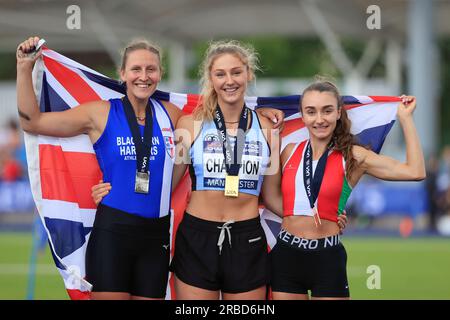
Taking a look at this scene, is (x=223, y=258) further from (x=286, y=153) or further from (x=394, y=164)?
(x=394, y=164)

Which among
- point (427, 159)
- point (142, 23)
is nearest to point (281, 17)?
point (142, 23)

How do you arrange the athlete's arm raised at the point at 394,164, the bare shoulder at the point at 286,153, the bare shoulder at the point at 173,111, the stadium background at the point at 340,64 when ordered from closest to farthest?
the athlete's arm raised at the point at 394,164 < the bare shoulder at the point at 286,153 < the bare shoulder at the point at 173,111 < the stadium background at the point at 340,64

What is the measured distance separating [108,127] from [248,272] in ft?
4.41

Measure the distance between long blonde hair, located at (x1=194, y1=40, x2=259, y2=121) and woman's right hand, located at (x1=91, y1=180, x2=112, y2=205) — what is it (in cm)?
76

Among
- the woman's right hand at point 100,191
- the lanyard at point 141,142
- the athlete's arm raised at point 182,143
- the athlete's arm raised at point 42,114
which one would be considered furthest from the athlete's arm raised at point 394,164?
the athlete's arm raised at point 42,114

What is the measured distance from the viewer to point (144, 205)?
5742 mm

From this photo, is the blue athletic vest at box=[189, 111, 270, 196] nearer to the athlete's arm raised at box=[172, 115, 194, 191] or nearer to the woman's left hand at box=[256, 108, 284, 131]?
the athlete's arm raised at box=[172, 115, 194, 191]

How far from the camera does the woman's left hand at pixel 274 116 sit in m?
6.00

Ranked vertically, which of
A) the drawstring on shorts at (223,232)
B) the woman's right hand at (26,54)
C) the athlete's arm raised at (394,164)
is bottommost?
the drawstring on shorts at (223,232)

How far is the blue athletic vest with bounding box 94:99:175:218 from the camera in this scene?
18.8ft

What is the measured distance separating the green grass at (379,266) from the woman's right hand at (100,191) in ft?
13.8

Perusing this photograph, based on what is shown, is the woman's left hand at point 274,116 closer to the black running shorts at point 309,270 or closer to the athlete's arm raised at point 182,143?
the athlete's arm raised at point 182,143

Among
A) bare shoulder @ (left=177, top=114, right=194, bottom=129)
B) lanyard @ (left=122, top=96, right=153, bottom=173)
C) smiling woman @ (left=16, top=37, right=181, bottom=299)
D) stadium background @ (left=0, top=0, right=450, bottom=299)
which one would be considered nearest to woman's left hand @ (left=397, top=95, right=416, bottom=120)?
bare shoulder @ (left=177, top=114, right=194, bottom=129)

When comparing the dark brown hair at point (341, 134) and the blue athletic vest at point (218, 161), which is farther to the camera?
the dark brown hair at point (341, 134)
